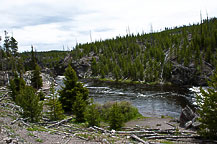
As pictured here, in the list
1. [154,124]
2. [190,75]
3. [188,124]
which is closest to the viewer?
[188,124]

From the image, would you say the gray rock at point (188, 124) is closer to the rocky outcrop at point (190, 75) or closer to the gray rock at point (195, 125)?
the gray rock at point (195, 125)

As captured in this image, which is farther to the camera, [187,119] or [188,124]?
[187,119]

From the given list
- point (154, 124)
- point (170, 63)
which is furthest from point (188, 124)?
point (170, 63)

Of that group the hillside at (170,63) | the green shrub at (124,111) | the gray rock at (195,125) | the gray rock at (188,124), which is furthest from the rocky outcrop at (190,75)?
the gray rock at (195,125)

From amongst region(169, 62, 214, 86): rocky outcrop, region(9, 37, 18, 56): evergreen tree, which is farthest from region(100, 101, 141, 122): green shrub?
region(9, 37, 18, 56): evergreen tree

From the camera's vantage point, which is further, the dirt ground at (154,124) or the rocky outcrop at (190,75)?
the rocky outcrop at (190,75)

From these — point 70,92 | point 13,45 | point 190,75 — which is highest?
point 13,45

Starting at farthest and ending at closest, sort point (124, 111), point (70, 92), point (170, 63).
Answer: point (170, 63), point (124, 111), point (70, 92)

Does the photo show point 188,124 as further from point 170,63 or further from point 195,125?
point 170,63

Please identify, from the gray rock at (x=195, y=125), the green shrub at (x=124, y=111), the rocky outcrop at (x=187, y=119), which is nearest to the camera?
the gray rock at (x=195, y=125)

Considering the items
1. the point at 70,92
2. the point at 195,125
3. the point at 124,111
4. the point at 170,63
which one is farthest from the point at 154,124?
the point at 170,63

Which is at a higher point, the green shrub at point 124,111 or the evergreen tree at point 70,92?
the evergreen tree at point 70,92

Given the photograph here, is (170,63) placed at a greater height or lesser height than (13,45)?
lesser

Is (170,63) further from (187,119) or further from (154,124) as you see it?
(187,119)
